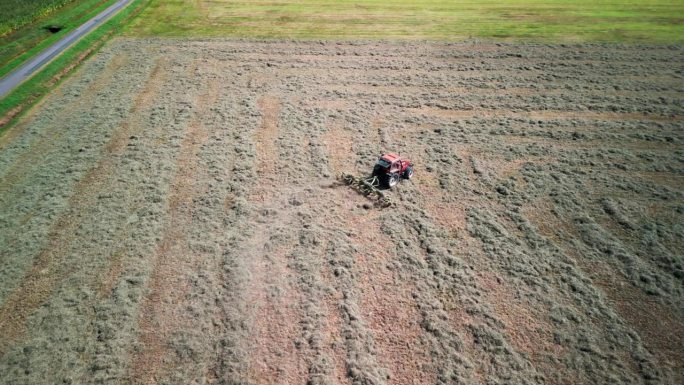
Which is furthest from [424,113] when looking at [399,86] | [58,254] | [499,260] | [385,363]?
[58,254]

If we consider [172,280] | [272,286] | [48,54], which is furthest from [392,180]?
[48,54]

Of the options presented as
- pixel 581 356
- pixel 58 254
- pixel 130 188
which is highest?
pixel 130 188

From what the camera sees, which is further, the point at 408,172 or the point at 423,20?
the point at 423,20

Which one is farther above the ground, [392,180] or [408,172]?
[408,172]

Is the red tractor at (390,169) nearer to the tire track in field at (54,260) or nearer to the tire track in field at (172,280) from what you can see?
the tire track in field at (172,280)

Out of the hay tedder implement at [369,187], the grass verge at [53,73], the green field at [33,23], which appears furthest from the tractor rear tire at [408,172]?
the green field at [33,23]

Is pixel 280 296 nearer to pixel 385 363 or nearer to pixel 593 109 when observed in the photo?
pixel 385 363

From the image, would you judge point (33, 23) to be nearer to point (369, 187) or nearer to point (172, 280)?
point (172, 280)
